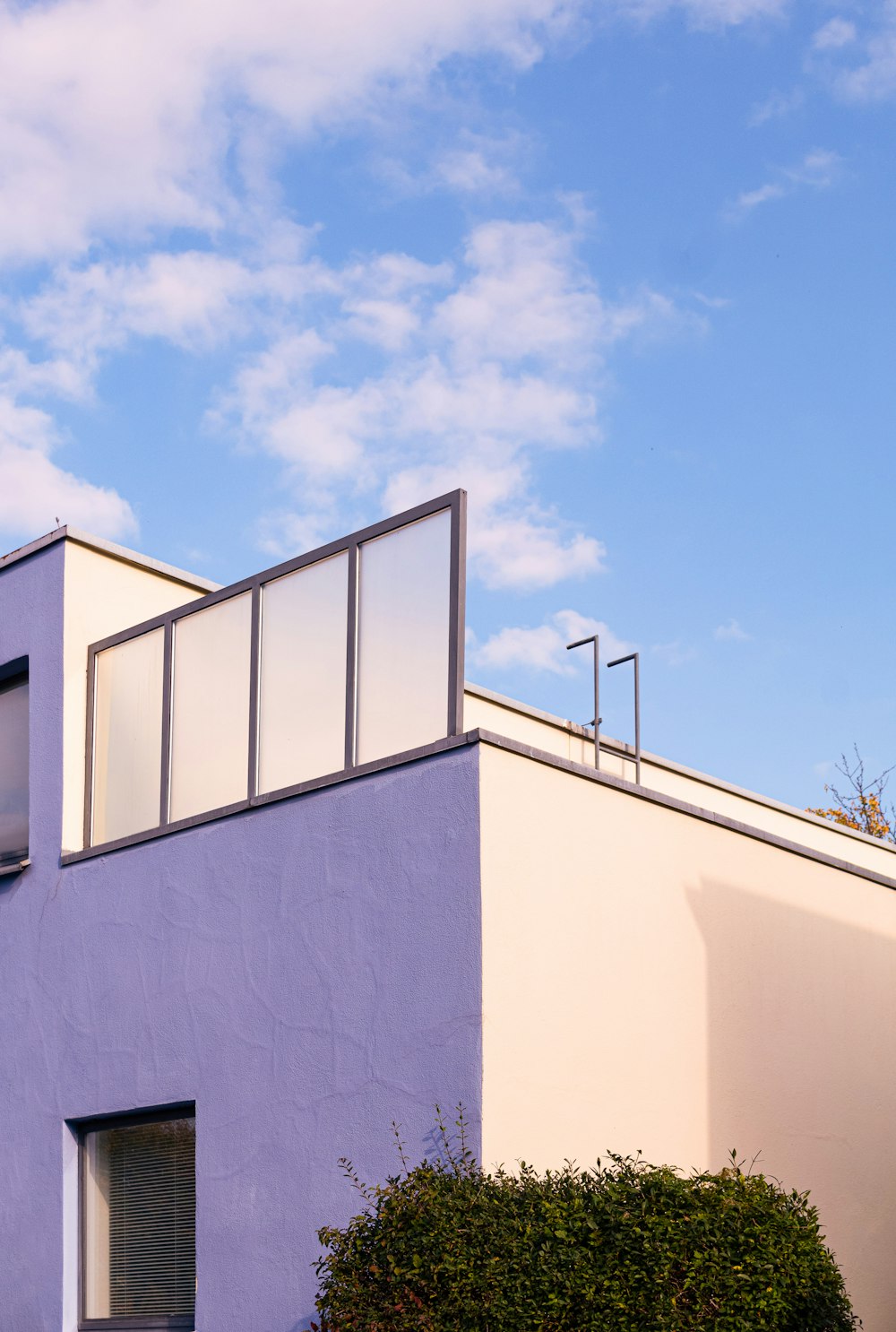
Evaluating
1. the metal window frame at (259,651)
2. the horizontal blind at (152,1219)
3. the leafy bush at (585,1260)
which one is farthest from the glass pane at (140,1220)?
the leafy bush at (585,1260)

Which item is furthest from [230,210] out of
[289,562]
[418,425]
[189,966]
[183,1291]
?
[183,1291]

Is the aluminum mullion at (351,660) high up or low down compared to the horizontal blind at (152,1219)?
up

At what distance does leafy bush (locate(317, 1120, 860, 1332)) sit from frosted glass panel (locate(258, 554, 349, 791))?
3122mm

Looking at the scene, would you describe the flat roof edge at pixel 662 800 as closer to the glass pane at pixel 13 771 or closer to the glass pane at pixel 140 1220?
the glass pane at pixel 140 1220

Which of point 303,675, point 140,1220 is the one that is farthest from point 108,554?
point 140,1220

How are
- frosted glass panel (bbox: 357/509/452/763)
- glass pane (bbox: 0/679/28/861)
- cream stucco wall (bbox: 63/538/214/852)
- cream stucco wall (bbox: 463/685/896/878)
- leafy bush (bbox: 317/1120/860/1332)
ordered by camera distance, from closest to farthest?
leafy bush (bbox: 317/1120/860/1332), frosted glass panel (bbox: 357/509/452/763), cream stucco wall (bbox: 63/538/214/852), glass pane (bbox: 0/679/28/861), cream stucco wall (bbox: 463/685/896/878)

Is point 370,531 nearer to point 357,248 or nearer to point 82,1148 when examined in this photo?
point 357,248

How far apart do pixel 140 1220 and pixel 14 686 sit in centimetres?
450

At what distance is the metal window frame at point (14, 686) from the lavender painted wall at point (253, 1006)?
5.7 inches

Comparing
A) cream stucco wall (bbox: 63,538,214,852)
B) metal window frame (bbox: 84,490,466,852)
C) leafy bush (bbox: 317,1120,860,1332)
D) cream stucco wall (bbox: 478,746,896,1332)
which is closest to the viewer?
leafy bush (bbox: 317,1120,860,1332)

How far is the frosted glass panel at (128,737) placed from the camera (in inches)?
455

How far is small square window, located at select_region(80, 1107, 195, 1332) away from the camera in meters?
10.2

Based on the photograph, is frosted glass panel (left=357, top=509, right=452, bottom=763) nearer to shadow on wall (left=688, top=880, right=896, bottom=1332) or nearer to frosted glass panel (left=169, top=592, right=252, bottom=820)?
frosted glass panel (left=169, top=592, right=252, bottom=820)

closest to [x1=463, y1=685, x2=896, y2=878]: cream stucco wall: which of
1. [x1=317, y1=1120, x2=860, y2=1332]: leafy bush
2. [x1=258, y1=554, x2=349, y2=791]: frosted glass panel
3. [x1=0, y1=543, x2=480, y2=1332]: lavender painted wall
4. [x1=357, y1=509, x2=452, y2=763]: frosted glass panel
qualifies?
[x1=258, y1=554, x2=349, y2=791]: frosted glass panel
